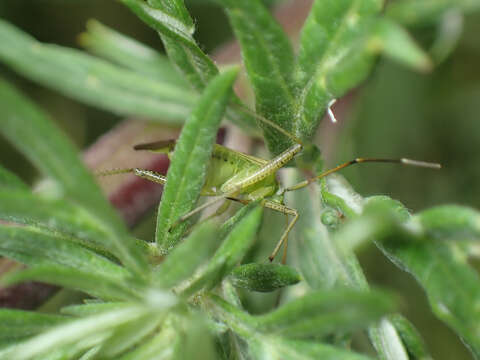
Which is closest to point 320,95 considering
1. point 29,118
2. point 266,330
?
point 266,330

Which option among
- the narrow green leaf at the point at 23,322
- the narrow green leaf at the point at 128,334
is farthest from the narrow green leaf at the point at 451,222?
the narrow green leaf at the point at 23,322

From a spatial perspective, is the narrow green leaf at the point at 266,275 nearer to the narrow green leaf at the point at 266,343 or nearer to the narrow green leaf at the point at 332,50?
the narrow green leaf at the point at 266,343

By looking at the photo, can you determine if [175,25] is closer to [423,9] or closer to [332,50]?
[332,50]

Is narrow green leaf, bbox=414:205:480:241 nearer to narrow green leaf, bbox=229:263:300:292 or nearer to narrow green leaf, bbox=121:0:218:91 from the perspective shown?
narrow green leaf, bbox=229:263:300:292

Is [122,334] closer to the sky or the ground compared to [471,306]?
closer to the sky

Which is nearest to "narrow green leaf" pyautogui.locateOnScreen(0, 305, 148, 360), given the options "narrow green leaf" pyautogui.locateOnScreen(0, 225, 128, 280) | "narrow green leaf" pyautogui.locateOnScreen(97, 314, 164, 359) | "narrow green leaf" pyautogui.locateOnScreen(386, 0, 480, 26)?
"narrow green leaf" pyautogui.locateOnScreen(97, 314, 164, 359)

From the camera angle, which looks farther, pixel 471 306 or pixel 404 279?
pixel 404 279

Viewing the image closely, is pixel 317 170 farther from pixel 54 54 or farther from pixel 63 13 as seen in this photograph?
pixel 63 13
